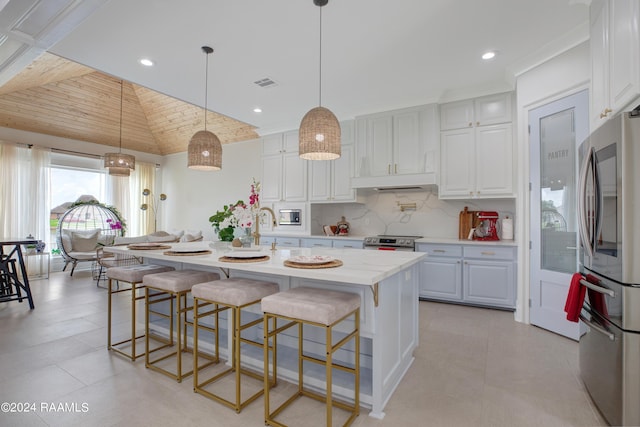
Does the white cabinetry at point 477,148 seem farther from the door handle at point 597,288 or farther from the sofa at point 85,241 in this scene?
the sofa at point 85,241

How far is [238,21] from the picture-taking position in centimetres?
262

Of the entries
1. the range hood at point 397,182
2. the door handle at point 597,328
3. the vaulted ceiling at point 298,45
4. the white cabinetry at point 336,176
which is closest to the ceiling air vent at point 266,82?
the vaulted ceiling at point 298,45

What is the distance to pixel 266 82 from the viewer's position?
3.84m

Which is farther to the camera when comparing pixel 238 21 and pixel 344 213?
pixel 344 213

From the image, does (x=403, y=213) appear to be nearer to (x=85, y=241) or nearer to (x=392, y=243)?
(x=392, y=243)

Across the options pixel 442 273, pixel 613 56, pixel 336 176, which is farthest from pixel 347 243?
pixel 613 56

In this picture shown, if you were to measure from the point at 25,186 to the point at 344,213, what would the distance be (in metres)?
6.17

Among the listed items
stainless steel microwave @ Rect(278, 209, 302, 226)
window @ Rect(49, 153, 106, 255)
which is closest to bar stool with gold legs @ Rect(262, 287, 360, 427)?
stainless steel microwave @ Rect(278, 209, 302, 226)

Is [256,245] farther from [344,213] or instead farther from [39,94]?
[39,94]

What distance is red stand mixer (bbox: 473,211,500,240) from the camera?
407 cm

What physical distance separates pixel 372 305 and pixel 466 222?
2968 mm

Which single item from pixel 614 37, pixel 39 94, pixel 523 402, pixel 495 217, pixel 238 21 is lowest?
pixel 523 402

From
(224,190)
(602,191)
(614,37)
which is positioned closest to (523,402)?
(602,191)

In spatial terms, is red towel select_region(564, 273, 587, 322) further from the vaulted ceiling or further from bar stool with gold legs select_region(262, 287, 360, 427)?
the vaulted ceiling
